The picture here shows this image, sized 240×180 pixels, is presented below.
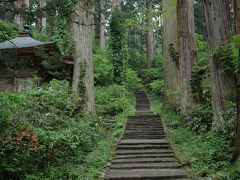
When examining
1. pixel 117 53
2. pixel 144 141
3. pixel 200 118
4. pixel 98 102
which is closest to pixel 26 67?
pixel 98 102

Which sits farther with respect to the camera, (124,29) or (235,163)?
(124,29)

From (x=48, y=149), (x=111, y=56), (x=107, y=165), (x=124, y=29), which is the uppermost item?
(x=124, y=29)

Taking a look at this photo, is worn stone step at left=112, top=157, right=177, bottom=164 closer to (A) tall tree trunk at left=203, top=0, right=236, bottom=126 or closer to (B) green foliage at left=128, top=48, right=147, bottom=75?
(A) tall tree trunk at left=203, top=0, right=236, bottom=126

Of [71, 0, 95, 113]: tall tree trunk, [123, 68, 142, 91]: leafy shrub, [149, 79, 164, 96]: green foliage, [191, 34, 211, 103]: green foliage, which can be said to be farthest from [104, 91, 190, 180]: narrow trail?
[123, 68, 142, 91]: leafy shrub

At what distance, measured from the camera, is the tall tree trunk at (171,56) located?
1744 centimetres

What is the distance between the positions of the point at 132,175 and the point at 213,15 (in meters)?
4.76

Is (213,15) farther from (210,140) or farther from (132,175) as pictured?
(132,175)

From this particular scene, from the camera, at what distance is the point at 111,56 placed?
78.4 feet

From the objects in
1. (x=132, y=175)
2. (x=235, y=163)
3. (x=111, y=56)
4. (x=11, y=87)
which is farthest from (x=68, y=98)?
(x=111, y=56)

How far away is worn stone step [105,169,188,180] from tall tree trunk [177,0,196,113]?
5.66 meters

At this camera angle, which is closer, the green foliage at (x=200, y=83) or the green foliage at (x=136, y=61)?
the green foliage at (x=200, y=83)

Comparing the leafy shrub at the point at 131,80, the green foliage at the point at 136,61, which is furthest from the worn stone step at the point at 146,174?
the green foliage at the point at 136,61

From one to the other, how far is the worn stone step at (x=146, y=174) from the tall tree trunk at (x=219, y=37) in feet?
7.71

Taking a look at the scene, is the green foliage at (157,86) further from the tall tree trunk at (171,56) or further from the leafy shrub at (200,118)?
the leafy shrub at (200,118)
